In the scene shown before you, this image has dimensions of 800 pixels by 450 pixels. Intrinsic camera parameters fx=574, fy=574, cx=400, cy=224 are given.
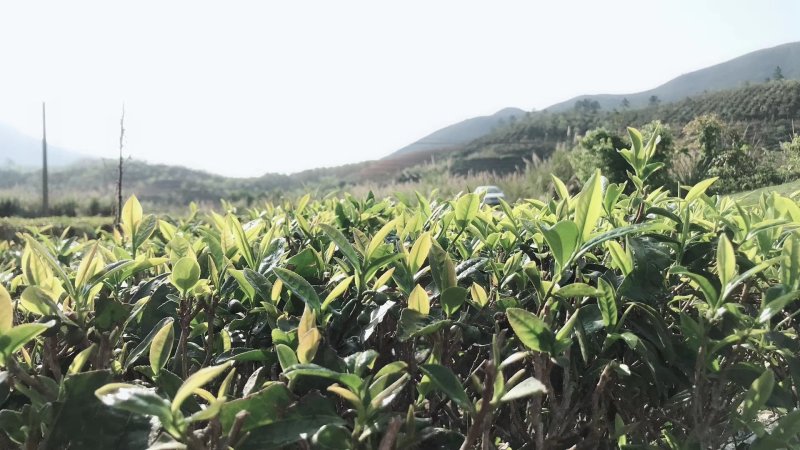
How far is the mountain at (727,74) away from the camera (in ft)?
331

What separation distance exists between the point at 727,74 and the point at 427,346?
126 meters

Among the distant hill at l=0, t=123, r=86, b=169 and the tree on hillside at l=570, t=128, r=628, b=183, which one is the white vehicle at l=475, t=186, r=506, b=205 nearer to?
the tree on hillside at l=570, t=128, r=628, b=183

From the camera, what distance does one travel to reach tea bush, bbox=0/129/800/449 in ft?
2.43

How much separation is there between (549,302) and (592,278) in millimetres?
225

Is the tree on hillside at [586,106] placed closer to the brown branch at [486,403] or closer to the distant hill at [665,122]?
the distant hill at [665,122]

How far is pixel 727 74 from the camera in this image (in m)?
107

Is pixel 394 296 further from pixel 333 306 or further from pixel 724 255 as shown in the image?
pixel 724 255

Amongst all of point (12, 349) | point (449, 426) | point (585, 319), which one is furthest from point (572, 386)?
point (12, 349)

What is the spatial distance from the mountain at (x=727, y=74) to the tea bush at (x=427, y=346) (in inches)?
4116

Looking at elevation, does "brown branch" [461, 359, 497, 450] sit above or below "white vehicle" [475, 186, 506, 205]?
below

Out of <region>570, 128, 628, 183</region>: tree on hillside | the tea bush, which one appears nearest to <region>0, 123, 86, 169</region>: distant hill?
<region>570, 128, 628, 183</region>: tree on hillside

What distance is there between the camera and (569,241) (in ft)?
2.97

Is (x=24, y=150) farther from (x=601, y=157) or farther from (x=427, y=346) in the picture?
(x=427, y=346)

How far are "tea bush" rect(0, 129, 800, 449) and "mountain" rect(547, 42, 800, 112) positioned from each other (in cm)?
10453
